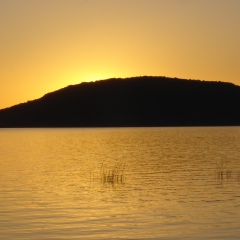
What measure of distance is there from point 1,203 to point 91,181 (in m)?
12.0

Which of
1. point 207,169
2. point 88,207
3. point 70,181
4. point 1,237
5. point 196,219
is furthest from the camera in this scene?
point 207,169

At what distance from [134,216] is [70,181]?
15494 millimetres

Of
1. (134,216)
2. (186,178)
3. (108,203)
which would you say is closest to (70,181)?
(186,178)

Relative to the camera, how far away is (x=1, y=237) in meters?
20.5

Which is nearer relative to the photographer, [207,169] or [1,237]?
[1,237]

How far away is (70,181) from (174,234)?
64.0ft

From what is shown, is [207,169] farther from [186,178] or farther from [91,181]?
[91,181]

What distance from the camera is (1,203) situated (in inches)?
1126

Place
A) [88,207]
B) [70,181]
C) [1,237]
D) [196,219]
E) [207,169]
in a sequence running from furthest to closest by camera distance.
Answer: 1. [207,169]
2. [70,181]
3. [88,207]
4. [196,219]
5. [1,237]

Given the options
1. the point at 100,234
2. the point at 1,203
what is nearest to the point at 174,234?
the point at 100,234

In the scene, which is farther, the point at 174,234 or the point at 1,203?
the point at 1,203

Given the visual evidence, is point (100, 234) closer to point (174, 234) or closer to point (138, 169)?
point (174, 234)

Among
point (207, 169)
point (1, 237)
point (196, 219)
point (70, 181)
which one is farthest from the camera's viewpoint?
point (207, 169)

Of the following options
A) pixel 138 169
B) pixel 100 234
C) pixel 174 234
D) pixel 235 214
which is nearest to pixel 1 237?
pixel 100 234
